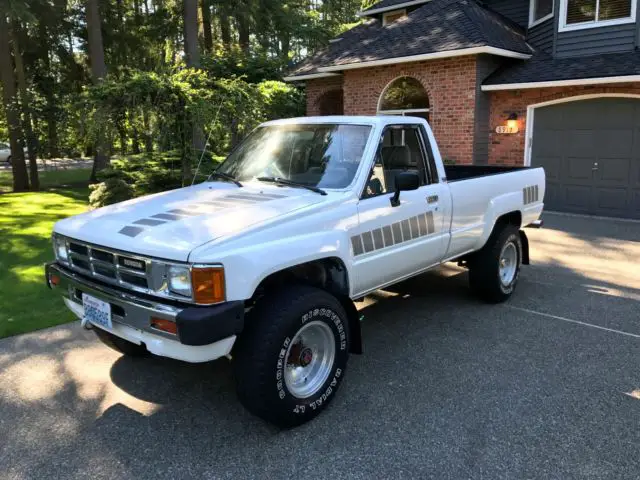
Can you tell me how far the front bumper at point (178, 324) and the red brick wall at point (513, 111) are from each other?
10935mm

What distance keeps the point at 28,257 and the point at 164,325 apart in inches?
247

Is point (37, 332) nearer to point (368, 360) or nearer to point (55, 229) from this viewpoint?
point (55, 229)

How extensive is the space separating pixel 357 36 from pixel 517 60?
515cm

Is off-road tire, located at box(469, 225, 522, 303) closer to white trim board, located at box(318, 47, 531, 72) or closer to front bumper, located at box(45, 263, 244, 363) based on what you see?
front bumper, located at box(45, 263, 244, 363)

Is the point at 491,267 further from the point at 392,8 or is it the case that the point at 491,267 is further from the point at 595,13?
the point at 392,8

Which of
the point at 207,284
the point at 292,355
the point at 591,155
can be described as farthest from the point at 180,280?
the point at 591,155

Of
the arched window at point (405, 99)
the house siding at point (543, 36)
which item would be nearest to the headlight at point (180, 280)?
the arched window at point (405, 99)

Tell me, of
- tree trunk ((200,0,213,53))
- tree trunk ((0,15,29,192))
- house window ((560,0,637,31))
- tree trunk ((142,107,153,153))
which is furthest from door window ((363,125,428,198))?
tree trunk ((200,0,213,53))

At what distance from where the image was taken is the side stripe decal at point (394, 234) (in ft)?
13.1

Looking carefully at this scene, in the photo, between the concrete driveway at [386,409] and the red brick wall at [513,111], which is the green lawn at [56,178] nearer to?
the red brick wall at [513,111]

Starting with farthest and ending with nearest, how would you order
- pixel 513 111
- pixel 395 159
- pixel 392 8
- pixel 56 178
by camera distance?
1. pixel 56 178
2. pixel 392 8
3. pixel 513 111
4. pixel 395 159

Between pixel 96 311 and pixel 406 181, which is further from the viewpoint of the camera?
pixel 406 181

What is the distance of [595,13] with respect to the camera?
11.9 meters

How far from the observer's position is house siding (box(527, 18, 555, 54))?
12859mm
